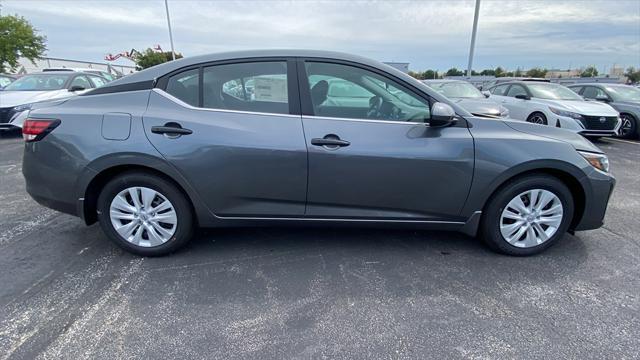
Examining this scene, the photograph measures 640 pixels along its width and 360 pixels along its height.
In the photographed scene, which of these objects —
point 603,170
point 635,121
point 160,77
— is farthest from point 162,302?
point 635,121

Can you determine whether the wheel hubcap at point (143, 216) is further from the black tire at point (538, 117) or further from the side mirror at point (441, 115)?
the black tire at point (538, 117)

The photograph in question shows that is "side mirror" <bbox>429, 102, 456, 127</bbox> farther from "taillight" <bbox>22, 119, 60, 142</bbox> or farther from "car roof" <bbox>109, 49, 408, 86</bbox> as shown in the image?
"taillight" <bbox>22, 119, 60, 142</bbox>

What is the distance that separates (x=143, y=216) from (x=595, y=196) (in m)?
3.66

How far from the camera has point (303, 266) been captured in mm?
2912

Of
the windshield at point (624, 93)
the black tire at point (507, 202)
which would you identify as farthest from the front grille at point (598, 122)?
the black tire at point (507, 202)

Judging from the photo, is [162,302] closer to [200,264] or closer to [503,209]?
[200,264]

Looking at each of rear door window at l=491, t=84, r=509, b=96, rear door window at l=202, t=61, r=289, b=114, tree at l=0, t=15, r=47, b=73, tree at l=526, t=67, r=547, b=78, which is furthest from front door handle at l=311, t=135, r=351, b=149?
tree at l=526, t=67, r=547, b=78

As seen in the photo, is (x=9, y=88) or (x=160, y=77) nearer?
(x=160, y=77)

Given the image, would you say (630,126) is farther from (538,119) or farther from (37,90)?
(37,90)

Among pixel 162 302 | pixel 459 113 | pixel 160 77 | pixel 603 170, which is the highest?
pixel 160 77

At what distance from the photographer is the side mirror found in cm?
268

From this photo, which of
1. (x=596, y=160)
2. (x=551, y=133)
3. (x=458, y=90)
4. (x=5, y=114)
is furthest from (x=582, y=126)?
(x=5, y=114)

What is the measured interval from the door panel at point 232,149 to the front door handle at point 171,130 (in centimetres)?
2

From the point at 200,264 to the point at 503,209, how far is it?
249cm
